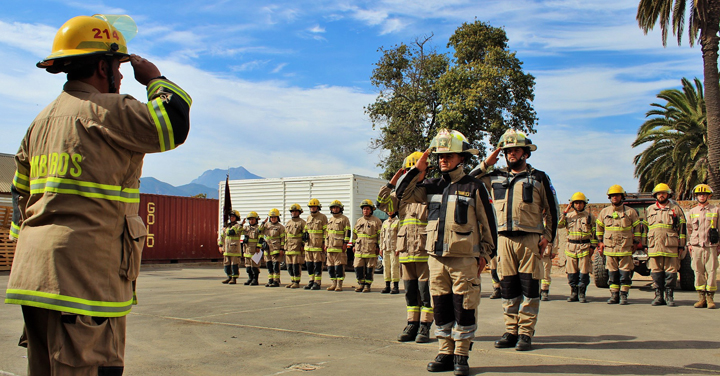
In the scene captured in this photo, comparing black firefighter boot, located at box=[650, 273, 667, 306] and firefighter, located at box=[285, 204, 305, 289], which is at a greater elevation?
firefighter, located at box=[285, 204, 305, 289]

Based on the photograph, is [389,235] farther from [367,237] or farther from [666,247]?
[666,247]

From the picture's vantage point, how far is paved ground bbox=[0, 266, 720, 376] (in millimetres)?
5004

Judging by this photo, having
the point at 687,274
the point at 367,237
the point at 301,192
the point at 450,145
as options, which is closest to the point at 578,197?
the point at 687,274

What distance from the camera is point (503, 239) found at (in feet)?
20.9

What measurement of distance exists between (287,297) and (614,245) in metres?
6.36

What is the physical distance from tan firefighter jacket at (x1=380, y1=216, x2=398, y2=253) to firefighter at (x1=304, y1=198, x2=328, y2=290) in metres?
1.55

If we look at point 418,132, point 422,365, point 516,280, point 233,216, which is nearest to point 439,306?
point 422,365

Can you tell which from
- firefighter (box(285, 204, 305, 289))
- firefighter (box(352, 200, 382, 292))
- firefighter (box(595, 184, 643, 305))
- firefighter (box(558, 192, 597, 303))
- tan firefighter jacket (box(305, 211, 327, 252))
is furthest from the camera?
firefighter (box(285, 204, 305, 289))

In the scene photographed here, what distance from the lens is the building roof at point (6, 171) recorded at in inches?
945

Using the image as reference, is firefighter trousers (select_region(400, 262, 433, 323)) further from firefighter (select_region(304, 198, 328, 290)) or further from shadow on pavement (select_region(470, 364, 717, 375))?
firefighter (select_region(304, 198, 328, 290))

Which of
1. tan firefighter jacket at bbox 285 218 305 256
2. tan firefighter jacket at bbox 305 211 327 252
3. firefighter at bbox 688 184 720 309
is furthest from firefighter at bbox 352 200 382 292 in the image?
firefighter at bbox 688 184 720 309

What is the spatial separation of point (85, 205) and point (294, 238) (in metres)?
11.5

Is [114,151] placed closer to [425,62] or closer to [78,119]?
[78,119]

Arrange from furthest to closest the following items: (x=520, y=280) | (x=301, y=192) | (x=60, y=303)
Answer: (x=301, y=192), (x=520, y=280), (x=60, y=303)
